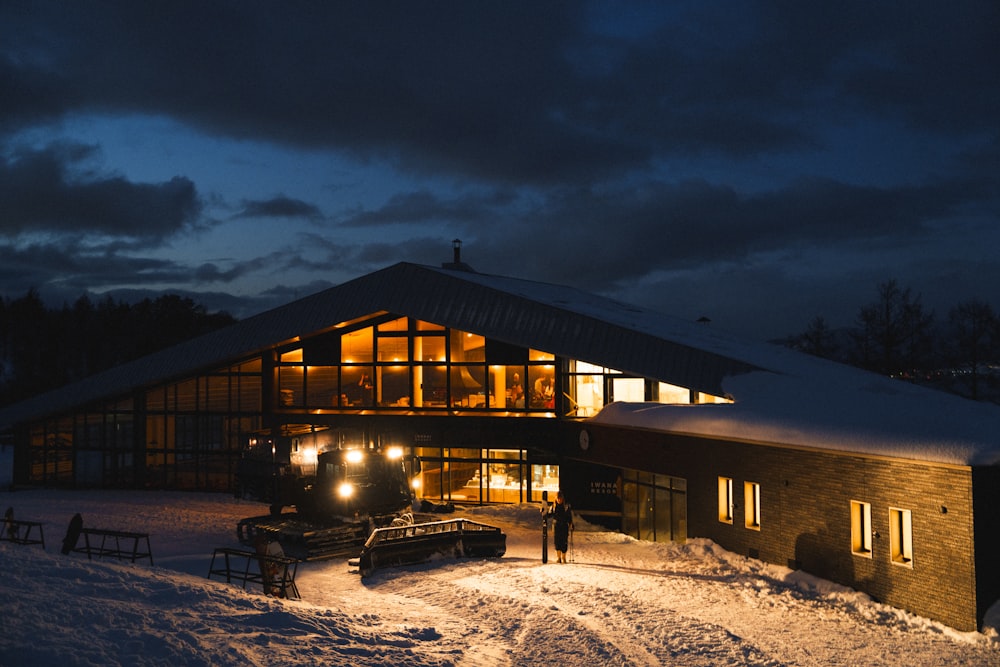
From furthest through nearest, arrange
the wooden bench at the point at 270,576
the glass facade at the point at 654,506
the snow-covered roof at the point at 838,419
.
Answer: the glass facade at the point at 654,506
the wooden bench at the point at 270,576
the snow-covered roof at the point at 838,419

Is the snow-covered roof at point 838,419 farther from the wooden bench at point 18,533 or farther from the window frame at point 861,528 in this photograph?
the wooden bench at point 18,533

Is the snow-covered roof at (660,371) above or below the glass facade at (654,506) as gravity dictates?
above

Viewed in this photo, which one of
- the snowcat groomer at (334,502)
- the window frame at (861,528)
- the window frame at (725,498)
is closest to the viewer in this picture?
the window frame at (861,528)

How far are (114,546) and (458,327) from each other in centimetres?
1224

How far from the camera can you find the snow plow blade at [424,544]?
17.3m

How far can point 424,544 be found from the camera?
18.2m

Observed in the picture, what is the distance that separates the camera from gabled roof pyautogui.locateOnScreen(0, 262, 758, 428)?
23.4 metres

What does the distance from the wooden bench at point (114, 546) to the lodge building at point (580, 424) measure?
4936mm

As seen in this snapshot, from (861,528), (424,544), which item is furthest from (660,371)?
(424,544)

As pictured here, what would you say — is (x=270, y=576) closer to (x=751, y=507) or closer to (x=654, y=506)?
(x=751, y=507)

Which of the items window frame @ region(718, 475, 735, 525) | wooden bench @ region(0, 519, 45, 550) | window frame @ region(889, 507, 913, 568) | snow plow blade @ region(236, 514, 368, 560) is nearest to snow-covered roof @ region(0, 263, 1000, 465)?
window frame @ region(889, 507, 913, 568)

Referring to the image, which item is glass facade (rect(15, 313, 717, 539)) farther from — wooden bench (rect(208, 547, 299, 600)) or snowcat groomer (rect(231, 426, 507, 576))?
wooden bench (rect(208, 547, 299, 600))

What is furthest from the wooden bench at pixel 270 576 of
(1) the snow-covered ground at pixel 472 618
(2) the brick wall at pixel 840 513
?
(2) the brick wall at pixel 840 513

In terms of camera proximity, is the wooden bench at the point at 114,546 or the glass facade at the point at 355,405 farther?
the glass facade at the point at 355,405
